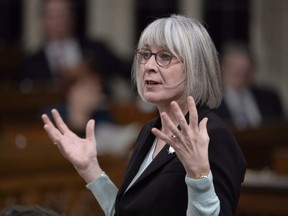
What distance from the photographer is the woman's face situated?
3820 mm

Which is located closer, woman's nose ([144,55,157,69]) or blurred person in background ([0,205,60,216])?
blurred person in background ([0,205,60,216])

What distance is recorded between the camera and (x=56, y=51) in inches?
368

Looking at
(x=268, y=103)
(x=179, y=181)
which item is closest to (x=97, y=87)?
(x=268, y=103)

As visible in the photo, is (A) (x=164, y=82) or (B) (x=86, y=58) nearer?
(A) (x=164, y=82)

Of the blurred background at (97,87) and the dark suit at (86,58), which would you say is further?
the dark suit at (86,58)

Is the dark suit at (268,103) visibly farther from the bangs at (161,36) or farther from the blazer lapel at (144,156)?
the bangs at (161,36)

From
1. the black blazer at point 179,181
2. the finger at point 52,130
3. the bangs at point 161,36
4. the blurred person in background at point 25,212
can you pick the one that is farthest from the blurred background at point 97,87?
the blurred person in background at point 25,212

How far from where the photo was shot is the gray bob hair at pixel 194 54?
3.80 meters

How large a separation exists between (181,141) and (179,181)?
0.74 ft

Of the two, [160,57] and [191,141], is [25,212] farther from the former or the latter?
[160,57]

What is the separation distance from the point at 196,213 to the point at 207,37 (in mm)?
605

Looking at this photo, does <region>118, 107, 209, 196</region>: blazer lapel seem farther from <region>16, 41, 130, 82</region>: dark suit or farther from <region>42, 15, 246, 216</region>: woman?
<region>16, 41, 130, 82</region>: dark suit

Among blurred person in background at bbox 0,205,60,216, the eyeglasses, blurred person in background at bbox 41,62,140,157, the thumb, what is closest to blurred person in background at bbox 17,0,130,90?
blurred person in background at bbox 41,62,140,157

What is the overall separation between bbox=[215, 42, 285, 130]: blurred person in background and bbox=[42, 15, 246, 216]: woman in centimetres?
500
